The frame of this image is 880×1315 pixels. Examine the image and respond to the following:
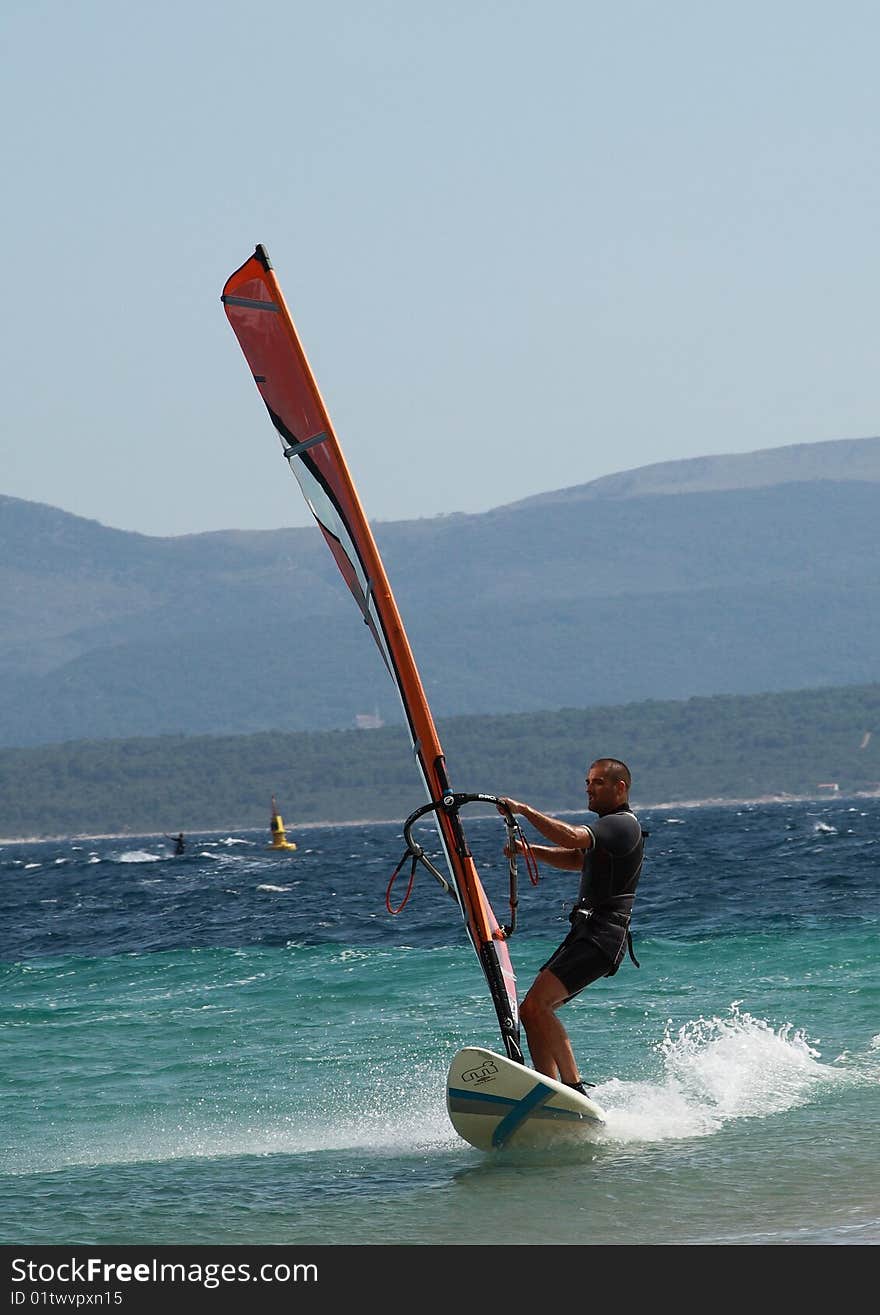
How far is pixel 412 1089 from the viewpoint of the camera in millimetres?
12258

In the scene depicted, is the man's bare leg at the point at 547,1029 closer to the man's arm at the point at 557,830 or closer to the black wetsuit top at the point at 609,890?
the black wetsuit top at the point at 609,890

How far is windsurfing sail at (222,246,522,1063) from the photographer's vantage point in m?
9.59

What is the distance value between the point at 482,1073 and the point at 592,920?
0.98 m

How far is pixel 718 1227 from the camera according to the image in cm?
802

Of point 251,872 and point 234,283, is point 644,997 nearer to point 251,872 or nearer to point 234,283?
point 234,283

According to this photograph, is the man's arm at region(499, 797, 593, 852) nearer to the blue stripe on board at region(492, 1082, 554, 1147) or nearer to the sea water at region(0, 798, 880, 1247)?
the blue stripe on board at region(492, 1082, 554, 1147)

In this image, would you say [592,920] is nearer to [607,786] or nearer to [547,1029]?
[547,1029]

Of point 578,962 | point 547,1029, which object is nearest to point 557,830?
point 578,962

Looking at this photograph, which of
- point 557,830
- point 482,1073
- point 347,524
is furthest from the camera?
point 347,524

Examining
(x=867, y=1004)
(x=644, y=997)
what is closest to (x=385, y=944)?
(x=644, y=997)

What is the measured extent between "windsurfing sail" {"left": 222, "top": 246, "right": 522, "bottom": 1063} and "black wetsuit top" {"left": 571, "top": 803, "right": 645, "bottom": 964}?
52 cm

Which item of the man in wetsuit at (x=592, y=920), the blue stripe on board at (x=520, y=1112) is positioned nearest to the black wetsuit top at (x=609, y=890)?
the man in wetsuit at (x=592, y=920)

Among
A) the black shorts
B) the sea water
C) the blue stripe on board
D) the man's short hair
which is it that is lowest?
the sea water

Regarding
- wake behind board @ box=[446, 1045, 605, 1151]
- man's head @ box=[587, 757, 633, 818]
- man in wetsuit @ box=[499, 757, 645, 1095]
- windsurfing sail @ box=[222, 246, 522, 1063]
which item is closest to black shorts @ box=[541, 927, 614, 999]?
man in wetsuit @ box=[499, 757, 645, 1095]
